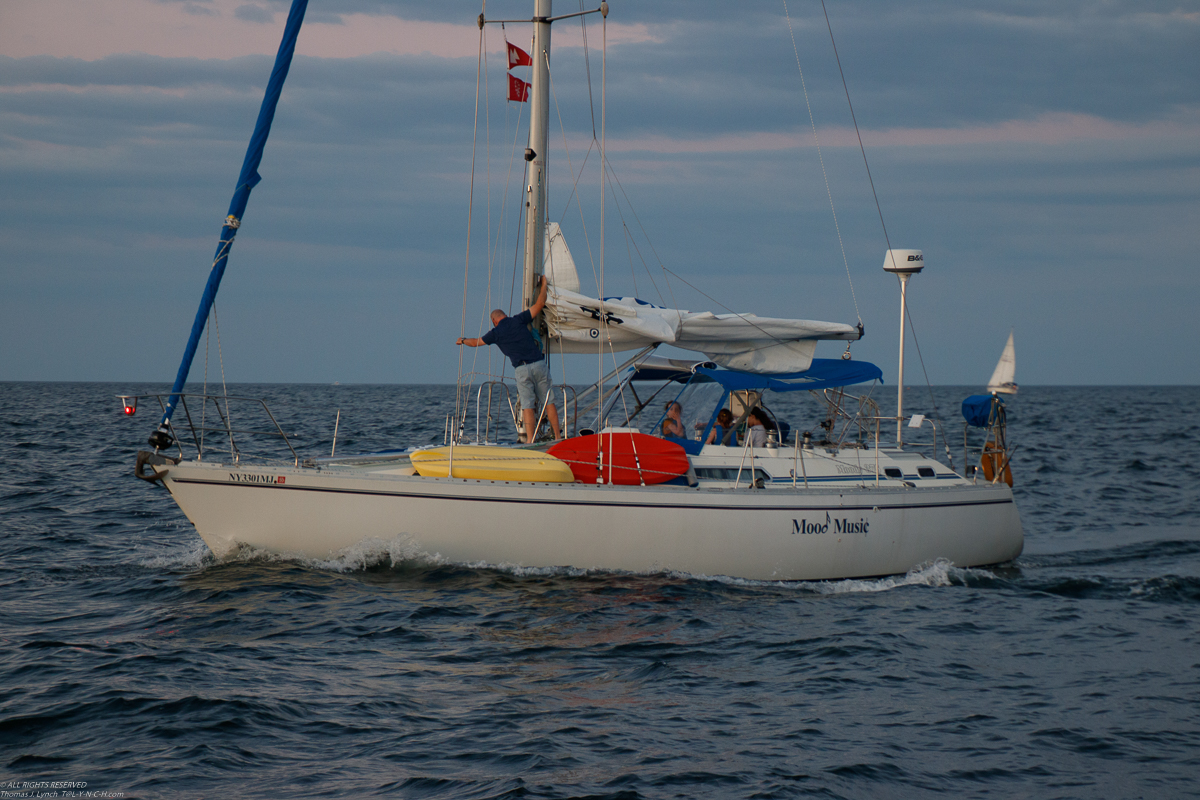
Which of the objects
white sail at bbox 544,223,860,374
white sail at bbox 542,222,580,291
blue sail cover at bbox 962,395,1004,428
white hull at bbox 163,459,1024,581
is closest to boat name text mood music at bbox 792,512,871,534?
white hull at bbox 163,459,1024,581

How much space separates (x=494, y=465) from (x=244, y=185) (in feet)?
12.7

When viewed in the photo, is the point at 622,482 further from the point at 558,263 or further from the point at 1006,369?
the point at 1006,369

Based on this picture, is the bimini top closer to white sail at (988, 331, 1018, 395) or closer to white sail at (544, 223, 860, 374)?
white sail at (544, 223, 860, 374)

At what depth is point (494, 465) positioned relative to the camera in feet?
33.9

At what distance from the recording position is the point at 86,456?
23344 millimetres

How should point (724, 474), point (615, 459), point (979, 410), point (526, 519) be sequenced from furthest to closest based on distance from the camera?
point (979, 410)
point (724, 474)
point (615, 459)
point (526, 519)

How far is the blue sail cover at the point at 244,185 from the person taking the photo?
387 inches

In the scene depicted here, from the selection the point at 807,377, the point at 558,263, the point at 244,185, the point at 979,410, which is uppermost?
the point at 244,185

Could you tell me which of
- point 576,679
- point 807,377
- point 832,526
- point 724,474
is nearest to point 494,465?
point 724,474

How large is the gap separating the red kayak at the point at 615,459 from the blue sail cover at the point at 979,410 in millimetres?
5090

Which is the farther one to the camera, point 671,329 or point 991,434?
point 991,434

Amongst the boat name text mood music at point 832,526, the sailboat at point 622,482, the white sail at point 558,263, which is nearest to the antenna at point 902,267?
the sailboat at point 622,482

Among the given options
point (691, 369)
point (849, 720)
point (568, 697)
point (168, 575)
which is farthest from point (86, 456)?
point (849, 720)

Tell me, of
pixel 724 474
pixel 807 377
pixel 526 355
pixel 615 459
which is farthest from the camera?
pixel 807 377
